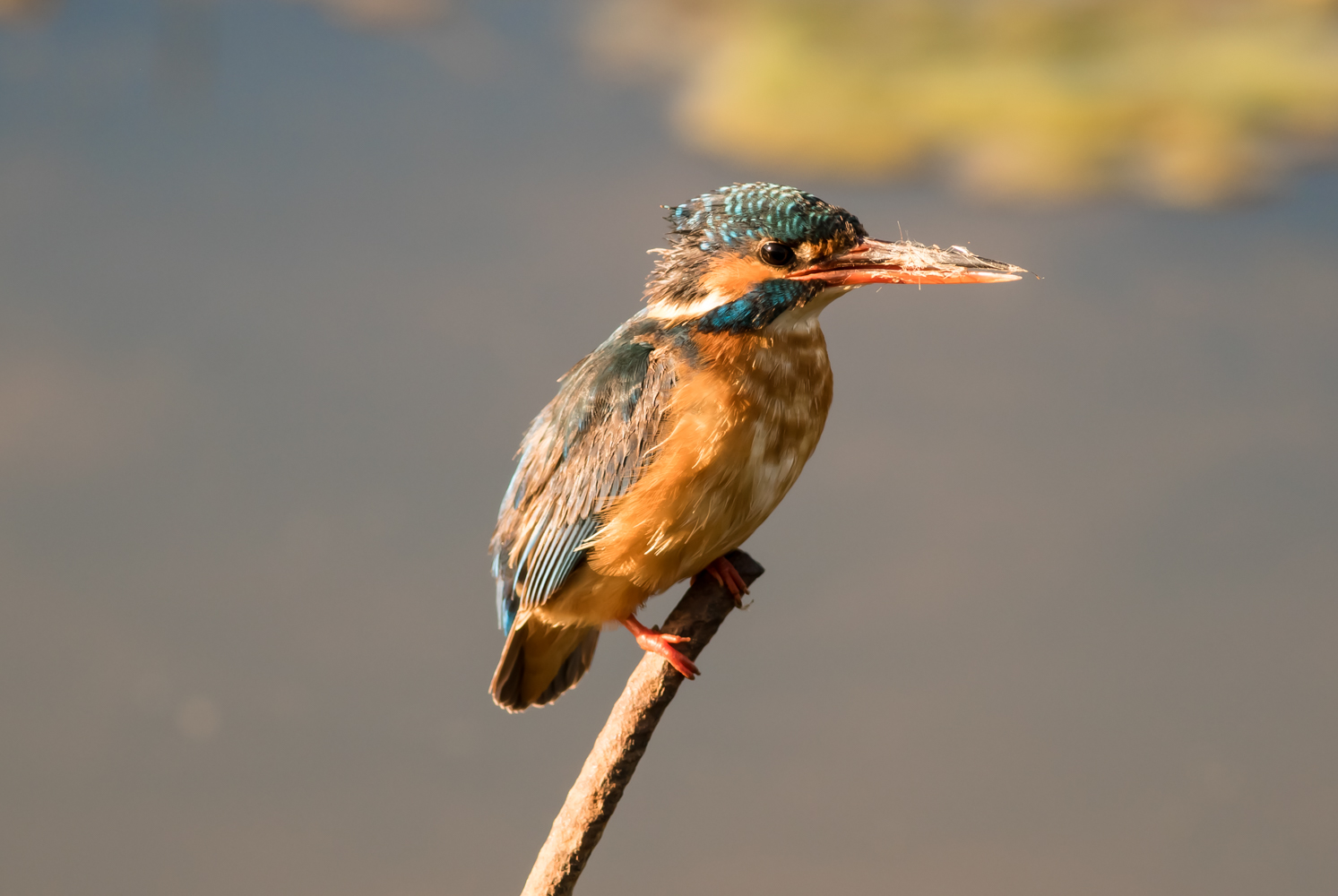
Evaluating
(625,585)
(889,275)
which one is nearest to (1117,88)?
(889,275)

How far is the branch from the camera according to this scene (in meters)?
2.02

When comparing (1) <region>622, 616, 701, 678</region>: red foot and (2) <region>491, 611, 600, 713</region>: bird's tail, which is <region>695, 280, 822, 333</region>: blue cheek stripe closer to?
(1) <region>622, 616, 701, 678</region>: red foot

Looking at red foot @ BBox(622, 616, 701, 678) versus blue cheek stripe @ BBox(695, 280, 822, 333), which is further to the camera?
red foot @ BBox(622, 616, 701, 678)

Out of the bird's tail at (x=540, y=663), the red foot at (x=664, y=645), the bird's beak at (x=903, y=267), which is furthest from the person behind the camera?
the bird's tail at (x=540, y=663)

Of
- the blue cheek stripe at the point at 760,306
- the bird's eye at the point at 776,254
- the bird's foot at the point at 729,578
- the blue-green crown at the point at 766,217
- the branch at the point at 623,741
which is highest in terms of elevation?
the blue-green crown at the point at 766,217

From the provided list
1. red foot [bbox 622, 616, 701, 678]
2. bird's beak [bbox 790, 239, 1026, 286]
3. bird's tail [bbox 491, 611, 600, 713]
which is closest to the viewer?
bird's beak [bbox 790, 239, 1026, 286]

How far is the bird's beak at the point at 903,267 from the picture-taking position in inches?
72.1

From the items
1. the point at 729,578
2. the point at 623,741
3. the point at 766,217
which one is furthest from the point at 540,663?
the point at 766,217

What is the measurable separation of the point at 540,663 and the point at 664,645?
35cm

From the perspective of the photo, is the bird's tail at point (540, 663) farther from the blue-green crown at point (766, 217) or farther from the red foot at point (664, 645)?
the blue-green crown at point (766, 217)

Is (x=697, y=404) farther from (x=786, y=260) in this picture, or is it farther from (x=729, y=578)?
(x=729, y=578)

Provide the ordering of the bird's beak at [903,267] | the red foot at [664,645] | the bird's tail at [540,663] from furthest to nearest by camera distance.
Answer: the bird's tail at [540,663] < the red foot at [664,645] < the bird's beak at [903,267]

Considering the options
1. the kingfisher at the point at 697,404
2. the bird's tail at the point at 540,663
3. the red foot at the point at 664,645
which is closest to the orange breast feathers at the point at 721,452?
the kingfisher at the point at 697,404

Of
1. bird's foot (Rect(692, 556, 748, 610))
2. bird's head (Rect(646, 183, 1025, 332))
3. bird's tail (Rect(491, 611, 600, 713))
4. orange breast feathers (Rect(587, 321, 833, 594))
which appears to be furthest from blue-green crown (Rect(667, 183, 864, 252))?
bird's tail (Rect(491, 611, 600, 713))
